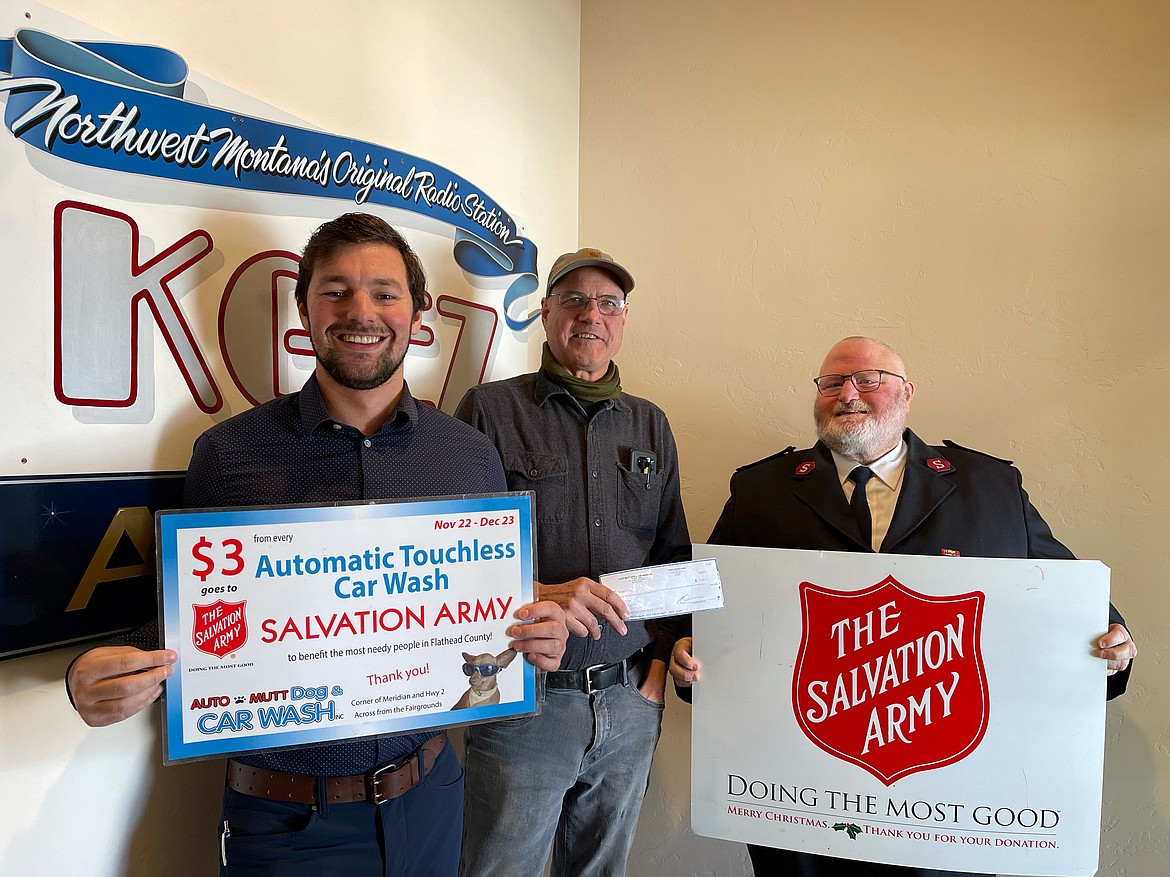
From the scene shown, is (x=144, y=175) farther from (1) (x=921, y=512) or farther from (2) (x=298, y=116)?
(1) (x=921, y=512)

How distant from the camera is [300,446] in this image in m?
1.38

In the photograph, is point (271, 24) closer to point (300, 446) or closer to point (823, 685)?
point (300, 446)

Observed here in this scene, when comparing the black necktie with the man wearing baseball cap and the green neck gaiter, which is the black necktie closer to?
the man wearing baseball cap

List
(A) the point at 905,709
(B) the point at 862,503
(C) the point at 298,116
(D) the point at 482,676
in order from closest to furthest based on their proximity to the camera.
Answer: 1. (D) the point at 482,676
2. (A) the point at 905,709
3. (C) the point at 298,116
4. (B) the point at 862,503

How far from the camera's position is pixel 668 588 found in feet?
4.73

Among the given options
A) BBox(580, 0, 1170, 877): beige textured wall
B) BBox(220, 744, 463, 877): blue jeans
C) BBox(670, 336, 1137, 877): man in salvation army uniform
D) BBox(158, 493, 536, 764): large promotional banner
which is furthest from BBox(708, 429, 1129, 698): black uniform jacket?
BBox(220, 744, 463, 877): blue jeans

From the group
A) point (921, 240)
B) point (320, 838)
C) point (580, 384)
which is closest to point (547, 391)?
point (580, 384)

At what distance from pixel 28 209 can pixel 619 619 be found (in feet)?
3.90

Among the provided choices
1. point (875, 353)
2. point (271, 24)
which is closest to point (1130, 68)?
point (875, 353)

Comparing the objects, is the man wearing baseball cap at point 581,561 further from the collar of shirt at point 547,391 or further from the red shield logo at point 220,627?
the red shield logo at point 220,627

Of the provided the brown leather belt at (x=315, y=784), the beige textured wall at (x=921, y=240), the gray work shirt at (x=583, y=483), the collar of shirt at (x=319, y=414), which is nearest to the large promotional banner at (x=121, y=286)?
the collar of shirt at (x=319, y=414)

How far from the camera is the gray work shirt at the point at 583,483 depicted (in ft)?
5.88

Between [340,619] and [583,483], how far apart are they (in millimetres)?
743

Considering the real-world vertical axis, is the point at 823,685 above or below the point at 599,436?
below
